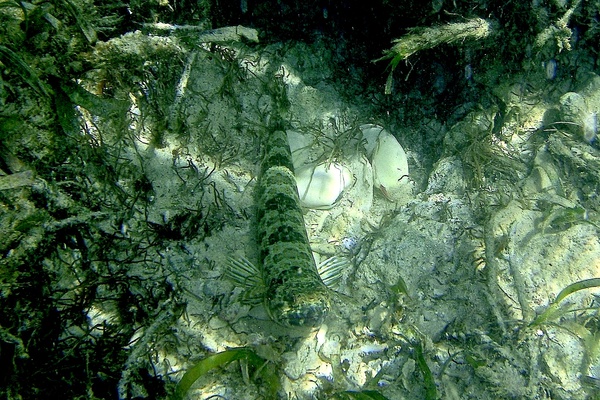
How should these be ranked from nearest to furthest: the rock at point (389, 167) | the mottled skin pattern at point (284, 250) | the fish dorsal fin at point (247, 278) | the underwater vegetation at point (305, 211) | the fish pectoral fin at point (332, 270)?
the underwater vegetation at point (305, 211), the mottled skin pattern at point (284, 250), the fish dorsal fin at point (247, 278), the fish pectoral fin at point (332, 270), the rock at point (389, 167)

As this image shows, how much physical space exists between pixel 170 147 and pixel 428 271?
119 inches

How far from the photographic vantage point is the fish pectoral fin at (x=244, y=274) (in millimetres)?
3293

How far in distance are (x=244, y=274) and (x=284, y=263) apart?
40 cm

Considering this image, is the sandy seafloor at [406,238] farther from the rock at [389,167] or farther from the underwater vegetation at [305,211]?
the rock at [389,167]

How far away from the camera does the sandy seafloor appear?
3.06m

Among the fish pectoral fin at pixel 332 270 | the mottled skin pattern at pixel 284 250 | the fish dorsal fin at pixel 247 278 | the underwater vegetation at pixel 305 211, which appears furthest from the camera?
the fish pectoral fin at pixel 332 270

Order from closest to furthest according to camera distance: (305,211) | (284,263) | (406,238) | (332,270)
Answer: (284,263) < (332,270) < (406,238) < (305,211)

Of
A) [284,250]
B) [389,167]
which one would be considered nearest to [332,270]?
[284,250]

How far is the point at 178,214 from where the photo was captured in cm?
346

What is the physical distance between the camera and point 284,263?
3.30m

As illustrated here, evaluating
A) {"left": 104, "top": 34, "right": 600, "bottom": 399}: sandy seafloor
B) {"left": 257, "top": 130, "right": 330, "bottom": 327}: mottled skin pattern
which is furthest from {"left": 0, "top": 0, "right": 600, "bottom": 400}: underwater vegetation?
{"left": 257, "top": 130, "right": 330, "bottom": 327}: mottled skin pattern

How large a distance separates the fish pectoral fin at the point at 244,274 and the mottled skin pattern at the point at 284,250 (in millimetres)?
77

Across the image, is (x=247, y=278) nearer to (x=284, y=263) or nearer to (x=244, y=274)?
(x=244, y=274)

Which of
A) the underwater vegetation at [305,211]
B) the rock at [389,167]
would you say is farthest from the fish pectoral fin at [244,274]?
the rock at [389,167]
